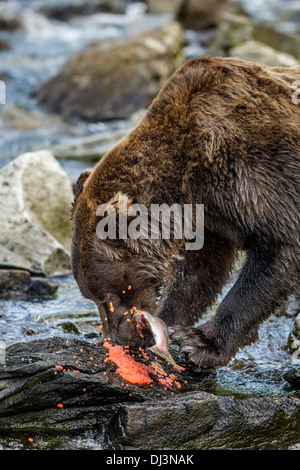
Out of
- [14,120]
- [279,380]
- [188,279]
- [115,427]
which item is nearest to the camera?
[115,427]

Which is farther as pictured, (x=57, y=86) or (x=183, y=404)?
(x=57, y=86)

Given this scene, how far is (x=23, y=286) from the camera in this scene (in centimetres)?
609

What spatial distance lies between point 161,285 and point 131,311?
0.37 m

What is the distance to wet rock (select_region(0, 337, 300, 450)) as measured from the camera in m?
3.64

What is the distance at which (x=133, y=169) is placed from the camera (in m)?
4.39

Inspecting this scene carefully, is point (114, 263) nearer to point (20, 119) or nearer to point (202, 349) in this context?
point (202, 349)

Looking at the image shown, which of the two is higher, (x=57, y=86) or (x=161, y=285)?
(x=161, y=285)

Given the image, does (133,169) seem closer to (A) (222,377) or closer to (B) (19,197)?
(A) (222,377)

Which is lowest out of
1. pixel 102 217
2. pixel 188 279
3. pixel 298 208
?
pixel 188 279

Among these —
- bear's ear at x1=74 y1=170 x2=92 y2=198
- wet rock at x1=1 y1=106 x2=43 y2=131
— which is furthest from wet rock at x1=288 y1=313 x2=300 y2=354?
wet rock at x1=1 y1=106 x2=43 y2=131

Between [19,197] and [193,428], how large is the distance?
3.62 m

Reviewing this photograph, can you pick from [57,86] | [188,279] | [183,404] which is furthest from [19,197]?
[57,86]

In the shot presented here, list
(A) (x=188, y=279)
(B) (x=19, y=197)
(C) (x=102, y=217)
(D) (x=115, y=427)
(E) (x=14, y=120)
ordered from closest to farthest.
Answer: (D) (x=115, y=427)
(C) (x=102, y=217)
(A) (x=188, y=279)
(B) (x=19, y=197)
(E) (x=14, y=120)
